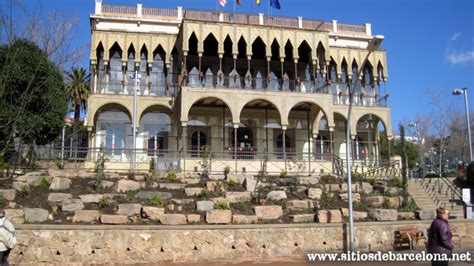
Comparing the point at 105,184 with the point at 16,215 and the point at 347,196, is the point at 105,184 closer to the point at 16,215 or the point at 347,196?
the point at 16,215

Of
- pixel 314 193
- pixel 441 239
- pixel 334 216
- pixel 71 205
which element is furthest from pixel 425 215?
pixel 71 205

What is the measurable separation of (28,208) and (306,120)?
778 inches

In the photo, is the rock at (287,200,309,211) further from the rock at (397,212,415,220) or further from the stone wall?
the rock at (397,212,415,220)

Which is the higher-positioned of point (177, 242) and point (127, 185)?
point (127, 185)

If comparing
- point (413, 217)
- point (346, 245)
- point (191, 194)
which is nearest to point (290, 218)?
point (346, 245)

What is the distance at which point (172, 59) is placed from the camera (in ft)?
96.3

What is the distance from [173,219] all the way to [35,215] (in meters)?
4.64

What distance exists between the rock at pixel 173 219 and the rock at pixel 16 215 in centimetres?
464

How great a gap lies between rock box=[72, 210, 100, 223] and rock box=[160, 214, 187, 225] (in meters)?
2.28

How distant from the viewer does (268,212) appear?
1653cm

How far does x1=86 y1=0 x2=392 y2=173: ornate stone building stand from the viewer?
26.3m

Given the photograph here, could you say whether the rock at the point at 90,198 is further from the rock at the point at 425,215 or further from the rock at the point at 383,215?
the rock at the point at 425,215

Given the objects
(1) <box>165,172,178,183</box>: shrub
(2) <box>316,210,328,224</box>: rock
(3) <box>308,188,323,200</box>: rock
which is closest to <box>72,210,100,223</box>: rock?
(1) <box>165,172,178,183</box>: shrub

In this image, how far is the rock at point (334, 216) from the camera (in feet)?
54.8
